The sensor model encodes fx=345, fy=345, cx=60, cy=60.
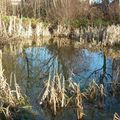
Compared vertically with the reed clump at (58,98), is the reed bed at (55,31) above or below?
above

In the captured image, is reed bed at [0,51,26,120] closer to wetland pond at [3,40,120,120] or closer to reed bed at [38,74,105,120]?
wetland pond at [3,40,120,120]

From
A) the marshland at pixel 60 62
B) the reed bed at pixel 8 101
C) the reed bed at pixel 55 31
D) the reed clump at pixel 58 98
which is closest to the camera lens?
the reed bed at pixel 8 101

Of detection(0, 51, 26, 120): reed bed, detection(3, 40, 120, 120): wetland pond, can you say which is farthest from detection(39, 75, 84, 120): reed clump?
detection(0, 51, 26, 120): reed bed

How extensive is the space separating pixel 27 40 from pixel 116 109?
1099cm

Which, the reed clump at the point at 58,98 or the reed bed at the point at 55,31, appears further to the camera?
the reed bed at the point at 55,31

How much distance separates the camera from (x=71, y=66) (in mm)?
11336

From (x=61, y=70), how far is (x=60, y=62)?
1.60 meters

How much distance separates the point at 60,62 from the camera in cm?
1191

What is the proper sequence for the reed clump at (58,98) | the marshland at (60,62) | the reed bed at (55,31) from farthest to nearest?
the reed bed at (55,31), the marshland at (60,62), the reed clump at (58,98)

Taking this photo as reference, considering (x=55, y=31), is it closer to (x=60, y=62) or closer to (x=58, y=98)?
(x=60, y=62)

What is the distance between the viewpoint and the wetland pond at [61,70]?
672 cm

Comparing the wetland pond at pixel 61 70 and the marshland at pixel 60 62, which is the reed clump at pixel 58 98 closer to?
the marshland at pixel 60 62

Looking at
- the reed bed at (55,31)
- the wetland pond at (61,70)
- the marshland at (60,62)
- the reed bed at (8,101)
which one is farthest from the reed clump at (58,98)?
the reed bed at (55,31)

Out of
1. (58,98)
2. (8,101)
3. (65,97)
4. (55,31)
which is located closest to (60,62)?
(65,97)
